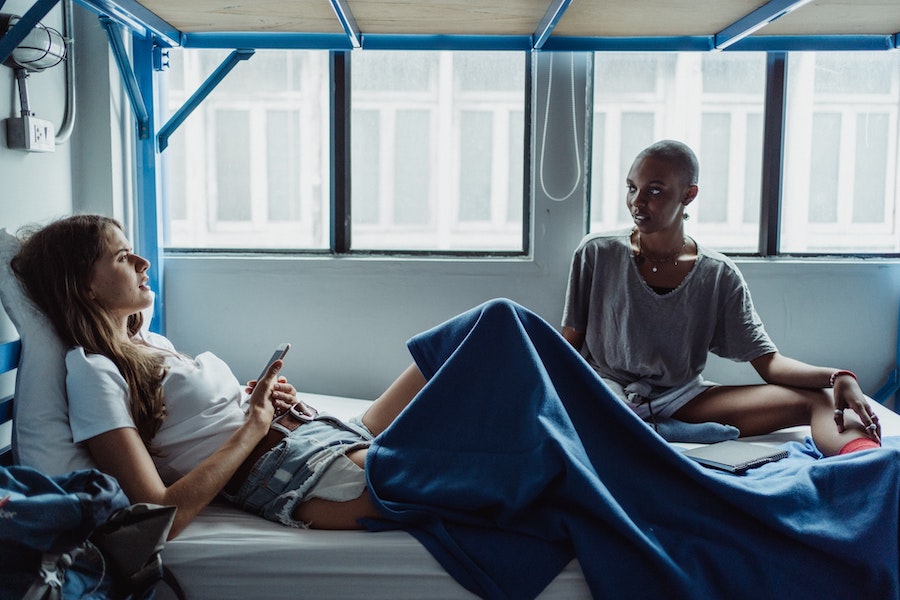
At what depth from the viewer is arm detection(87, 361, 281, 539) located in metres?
1.20

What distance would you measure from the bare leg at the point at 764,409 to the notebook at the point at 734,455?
0.16 metres

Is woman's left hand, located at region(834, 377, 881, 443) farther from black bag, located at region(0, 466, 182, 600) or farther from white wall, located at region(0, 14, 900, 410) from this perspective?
black bag, located at region(0, 466, 182, 600)

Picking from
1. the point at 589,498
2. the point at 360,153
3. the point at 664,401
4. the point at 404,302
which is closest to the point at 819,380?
the point at 664,401

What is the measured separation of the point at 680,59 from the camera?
248 centimetres

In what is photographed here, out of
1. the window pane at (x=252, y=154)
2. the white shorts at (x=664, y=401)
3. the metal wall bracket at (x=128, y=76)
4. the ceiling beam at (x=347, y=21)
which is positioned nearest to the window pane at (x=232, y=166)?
the window pane at (x=252, y=154)

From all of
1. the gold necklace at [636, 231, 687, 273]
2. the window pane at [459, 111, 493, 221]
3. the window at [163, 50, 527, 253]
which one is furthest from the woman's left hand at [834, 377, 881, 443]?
the window pane at [459, 111, 493, 221]

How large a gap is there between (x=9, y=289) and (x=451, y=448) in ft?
2.79

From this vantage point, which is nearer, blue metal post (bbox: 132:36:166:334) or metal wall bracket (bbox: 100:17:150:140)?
metal wall bracket (bbox: 100:17:150:140)

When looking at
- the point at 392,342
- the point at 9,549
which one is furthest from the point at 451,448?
the point at 392,342

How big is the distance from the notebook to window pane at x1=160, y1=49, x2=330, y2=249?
1.41 m

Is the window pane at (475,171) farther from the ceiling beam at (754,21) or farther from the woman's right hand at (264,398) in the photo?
the woman's right hand at (264,398)

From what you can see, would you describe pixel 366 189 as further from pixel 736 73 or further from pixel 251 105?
pixel 736 73

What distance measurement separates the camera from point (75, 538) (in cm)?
101

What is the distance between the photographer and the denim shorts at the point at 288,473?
4.34ft
